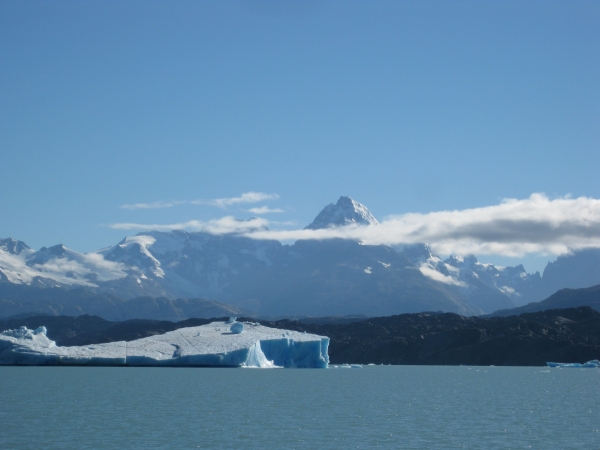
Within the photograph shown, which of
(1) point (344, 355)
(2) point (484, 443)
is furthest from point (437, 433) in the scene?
(1) point (344, 355)

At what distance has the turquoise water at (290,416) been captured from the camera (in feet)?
131

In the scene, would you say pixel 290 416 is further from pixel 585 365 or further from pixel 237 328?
pixel 585 365

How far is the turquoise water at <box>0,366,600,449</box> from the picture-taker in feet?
131

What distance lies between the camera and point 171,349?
109 meters

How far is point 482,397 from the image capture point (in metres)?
68.1

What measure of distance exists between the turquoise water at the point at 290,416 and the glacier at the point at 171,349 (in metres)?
24.5

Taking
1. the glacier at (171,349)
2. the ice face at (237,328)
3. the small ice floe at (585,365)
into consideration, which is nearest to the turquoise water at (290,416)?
the glacier at (171,349)

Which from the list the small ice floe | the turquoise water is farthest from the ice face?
the small ice floe

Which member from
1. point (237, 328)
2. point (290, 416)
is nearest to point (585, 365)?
point (237, 328)

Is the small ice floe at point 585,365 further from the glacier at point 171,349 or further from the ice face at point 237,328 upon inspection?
the ice face at point 237,328

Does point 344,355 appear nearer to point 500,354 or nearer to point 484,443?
point 500,354

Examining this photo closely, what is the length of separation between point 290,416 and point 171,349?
A: 60732 millimetres

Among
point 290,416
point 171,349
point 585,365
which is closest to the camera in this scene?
point 290,416

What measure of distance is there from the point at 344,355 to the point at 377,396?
411 feet
